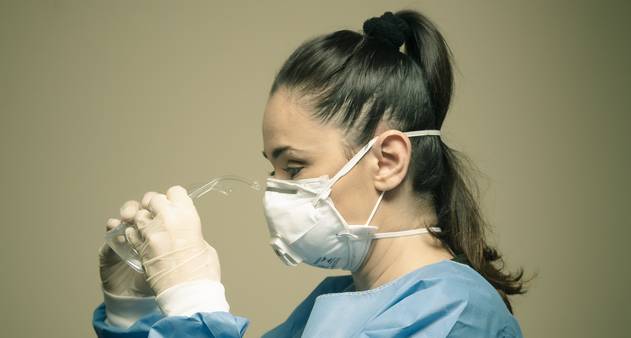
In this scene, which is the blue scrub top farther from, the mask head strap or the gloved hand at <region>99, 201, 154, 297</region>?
the gloved hand at <region>99, 201, 154, 297</region>

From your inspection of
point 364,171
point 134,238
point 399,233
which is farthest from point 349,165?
point 134,238

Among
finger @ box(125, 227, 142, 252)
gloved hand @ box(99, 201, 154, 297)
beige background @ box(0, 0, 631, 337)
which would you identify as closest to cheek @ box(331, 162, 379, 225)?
finger @ box(125, 227, 142, 252)

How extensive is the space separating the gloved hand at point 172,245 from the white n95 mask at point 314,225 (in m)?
0.13

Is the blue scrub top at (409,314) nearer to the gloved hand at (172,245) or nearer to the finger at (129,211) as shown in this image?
the gloved hand at (172,245)

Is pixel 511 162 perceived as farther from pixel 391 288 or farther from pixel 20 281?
pixel 20 281

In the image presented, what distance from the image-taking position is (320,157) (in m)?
1.21

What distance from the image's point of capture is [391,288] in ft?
3.81

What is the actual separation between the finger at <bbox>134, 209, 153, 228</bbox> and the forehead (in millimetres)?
244

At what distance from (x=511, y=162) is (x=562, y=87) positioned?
11.4 inches

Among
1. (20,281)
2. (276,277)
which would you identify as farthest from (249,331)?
(20,281)

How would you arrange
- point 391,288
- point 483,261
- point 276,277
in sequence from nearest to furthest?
point 391,288 < point 483,261 < point 276,277

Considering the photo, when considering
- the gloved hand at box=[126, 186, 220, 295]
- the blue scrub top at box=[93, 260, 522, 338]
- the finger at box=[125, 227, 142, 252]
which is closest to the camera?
Result: the blue scrub top at box=[93, 260, 522, 338]

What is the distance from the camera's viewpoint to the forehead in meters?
1.21

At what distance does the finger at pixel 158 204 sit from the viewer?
120cm
